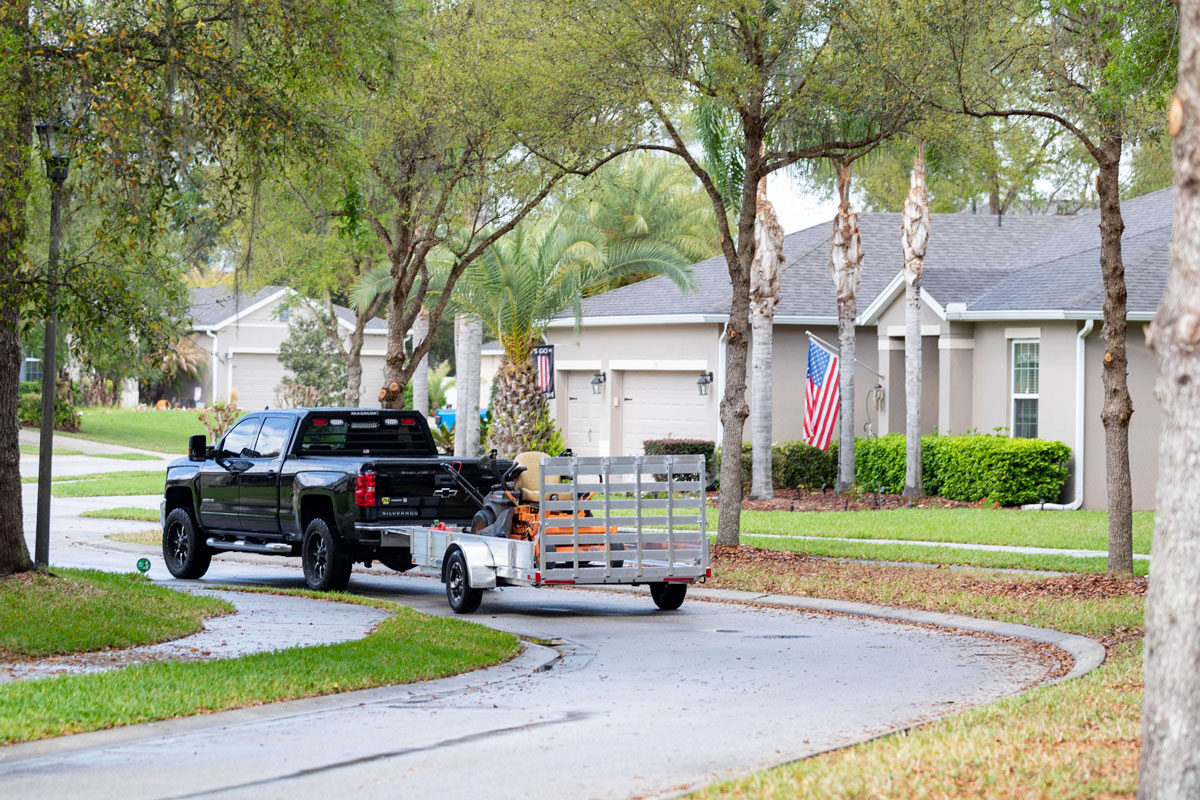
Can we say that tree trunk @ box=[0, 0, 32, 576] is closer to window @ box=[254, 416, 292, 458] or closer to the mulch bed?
window @ box=[254, 416, 292, 458]

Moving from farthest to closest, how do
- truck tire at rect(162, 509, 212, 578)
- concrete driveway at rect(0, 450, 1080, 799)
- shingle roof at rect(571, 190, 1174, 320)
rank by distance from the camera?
1. shingle roof at rect(571, 190, 1174, 320)
2. truck tire at rect(162, 509, 212, 578)
3. concrete driveway at rect(0, 450, 1080, 799)

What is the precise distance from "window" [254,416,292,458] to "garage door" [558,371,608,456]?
59.5ft

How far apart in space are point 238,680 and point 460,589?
468 cm

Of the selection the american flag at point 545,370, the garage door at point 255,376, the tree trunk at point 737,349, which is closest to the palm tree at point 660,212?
the garage door at point 255,376

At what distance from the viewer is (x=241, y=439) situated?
17141 millimetres

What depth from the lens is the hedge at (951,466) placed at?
25.5 metres

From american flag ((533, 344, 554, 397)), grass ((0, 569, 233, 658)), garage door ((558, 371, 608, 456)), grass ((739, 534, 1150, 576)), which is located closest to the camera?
grass ((0, 569, 233, 658))

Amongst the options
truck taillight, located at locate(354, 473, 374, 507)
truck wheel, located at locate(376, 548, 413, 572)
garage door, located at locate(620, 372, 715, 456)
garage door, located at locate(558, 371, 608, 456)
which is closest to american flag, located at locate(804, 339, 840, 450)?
garage door, located at locate(620, 372, 715, 456)

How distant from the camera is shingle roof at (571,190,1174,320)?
26672mm

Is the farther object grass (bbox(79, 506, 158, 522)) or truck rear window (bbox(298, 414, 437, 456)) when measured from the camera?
grass (bbox(79, 506, 158, 522))

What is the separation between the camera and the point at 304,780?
23.9 feet

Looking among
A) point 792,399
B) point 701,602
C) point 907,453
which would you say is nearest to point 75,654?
point 701,602

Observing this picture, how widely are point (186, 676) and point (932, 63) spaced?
35.8 ft


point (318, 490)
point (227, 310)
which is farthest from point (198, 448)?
point (227, 310)
